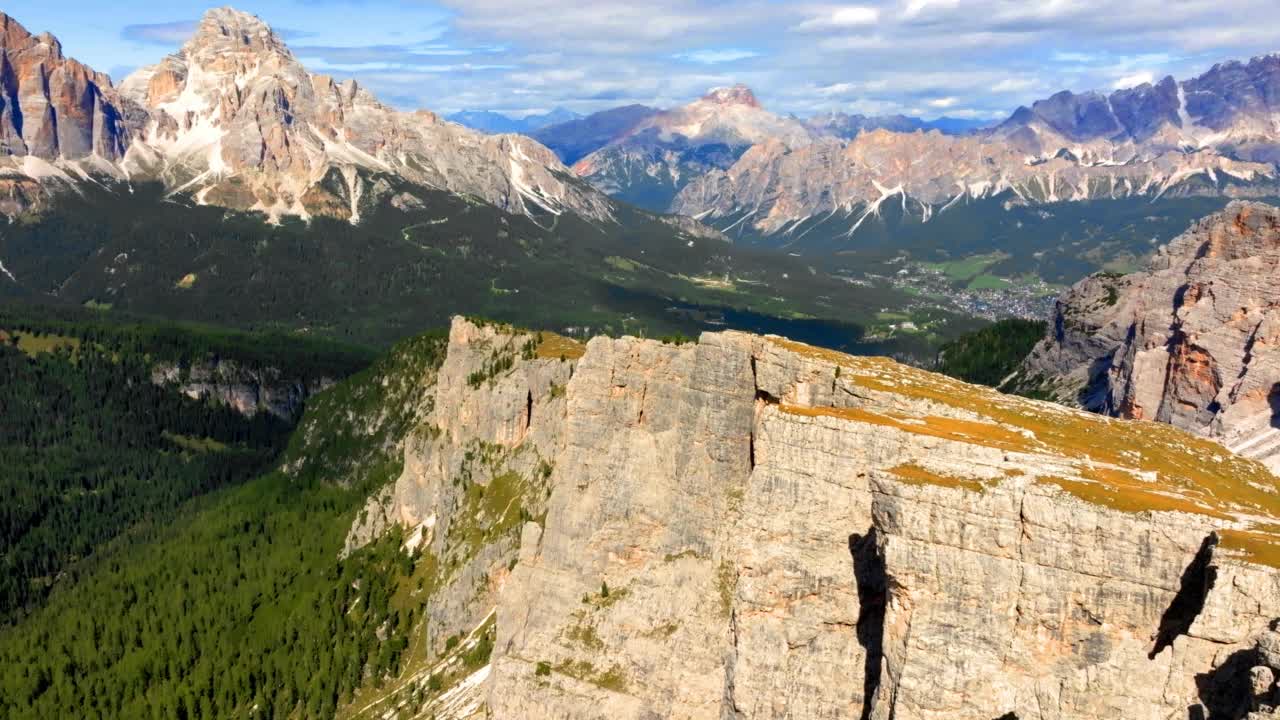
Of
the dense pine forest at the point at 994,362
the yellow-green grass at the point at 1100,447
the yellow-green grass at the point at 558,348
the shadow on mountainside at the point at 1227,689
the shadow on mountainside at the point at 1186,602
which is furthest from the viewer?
the dense pine forest at the point at 994,362

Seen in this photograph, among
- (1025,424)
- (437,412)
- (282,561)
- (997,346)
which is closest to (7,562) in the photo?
(282,561)

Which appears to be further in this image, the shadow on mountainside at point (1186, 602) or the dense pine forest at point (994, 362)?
the dense pine forest at point (994, 362)

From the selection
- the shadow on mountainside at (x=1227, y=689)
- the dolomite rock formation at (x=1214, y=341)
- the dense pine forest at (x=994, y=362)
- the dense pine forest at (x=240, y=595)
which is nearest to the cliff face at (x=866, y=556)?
the shadow on mountainside at (x=1227, y=689)

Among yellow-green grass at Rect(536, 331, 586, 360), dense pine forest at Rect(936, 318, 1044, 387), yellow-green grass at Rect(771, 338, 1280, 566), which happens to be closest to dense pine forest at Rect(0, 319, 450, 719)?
yellow-green grass at Rect(536, 331, 586, 360)

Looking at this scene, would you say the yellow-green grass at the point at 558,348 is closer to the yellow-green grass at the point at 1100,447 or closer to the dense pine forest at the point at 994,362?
the yellow-green grass at the point at 1100,447

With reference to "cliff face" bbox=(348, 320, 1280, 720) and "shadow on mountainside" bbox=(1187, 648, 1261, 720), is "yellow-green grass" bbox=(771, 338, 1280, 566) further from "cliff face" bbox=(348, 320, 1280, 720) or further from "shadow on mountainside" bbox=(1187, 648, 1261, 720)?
"shadow on mountainside" bbox=(1187, 648, 1261, 720)

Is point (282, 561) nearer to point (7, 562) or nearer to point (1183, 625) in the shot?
point (7, 562)

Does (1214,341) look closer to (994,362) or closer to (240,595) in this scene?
(994,362)
